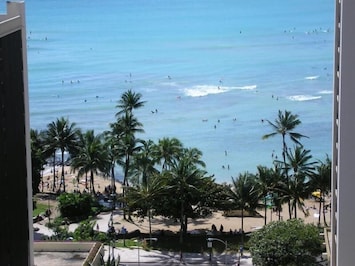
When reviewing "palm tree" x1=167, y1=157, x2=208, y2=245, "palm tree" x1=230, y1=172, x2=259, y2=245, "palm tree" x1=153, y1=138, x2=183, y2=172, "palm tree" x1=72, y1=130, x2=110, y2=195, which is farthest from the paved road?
"palm tree" x1=72, y1=130, x2=110, y2=195

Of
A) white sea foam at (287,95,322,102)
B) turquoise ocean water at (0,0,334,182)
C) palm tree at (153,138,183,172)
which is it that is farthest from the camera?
white sea foam at (287,95,322,102)

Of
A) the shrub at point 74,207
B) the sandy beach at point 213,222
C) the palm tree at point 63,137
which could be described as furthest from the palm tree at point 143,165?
the palm tree at point 63,137

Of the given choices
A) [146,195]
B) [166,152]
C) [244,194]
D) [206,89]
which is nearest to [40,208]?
[166,152]

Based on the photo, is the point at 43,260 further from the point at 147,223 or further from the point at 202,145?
the point at 202,145

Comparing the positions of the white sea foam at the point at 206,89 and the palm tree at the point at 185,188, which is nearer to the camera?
the palm tree at the point at 185,188

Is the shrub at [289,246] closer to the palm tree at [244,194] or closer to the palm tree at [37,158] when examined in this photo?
the palm tree at [244,194]

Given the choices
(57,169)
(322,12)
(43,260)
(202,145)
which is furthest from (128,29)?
(43,260)

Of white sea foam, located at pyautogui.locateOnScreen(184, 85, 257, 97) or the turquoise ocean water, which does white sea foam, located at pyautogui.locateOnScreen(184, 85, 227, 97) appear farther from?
the turquoise ocean water

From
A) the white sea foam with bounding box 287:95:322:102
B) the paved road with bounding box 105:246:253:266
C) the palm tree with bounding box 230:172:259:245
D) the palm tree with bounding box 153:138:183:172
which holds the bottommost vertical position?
the paved road with bounding box 105:246:253:266

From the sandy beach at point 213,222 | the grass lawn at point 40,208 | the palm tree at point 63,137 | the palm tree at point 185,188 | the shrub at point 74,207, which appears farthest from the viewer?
the palm tree at point 63,137
